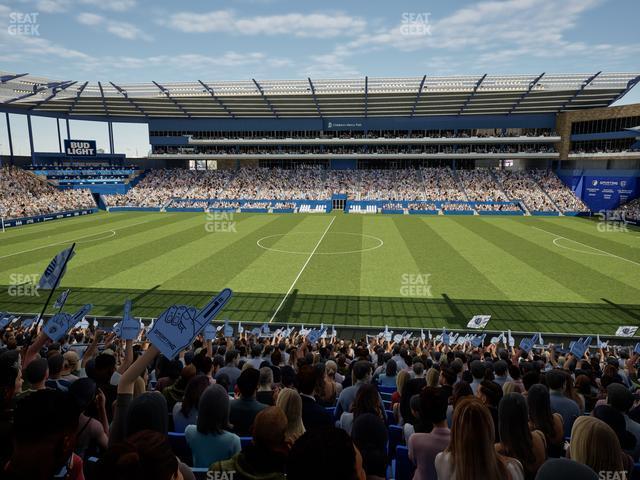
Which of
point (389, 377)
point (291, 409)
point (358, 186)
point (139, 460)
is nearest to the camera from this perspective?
point (139, 460)

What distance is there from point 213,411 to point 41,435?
1814 mm

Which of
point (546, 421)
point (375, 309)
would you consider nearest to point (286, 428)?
point (546, 421)

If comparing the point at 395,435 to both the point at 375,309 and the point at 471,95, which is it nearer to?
the point at 375,309

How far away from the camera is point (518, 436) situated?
377cm

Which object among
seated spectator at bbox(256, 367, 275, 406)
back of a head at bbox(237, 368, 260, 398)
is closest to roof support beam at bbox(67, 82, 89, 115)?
seated spectator at bbox(256, 367, 275, 406)

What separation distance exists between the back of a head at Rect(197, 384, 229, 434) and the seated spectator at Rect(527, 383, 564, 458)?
3.36 m

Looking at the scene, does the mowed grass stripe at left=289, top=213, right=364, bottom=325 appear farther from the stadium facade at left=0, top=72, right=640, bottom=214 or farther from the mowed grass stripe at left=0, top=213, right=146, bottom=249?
the stadium facade at left=0, top=72, right=640, bottom=214


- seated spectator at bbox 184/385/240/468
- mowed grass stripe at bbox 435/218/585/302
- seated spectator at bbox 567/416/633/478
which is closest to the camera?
seated spectator at bbox 567/416/633/478

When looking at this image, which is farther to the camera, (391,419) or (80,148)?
(80,148)

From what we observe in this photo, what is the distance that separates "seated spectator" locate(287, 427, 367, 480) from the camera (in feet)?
7.02

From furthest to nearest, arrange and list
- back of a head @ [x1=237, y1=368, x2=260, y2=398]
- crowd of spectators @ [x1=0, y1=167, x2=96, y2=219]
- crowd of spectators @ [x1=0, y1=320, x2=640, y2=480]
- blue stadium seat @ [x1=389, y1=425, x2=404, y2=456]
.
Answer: crowd of spectators @ [x1=0, y1=167, x2=96, y2=219]
blue stadium seat @ [x1=389, y1=425, x2=404, y2=456]
back of a head @ [x1=237, y1=368, x2=260, y2=398]
crowd of spectators @ [x1=0, y1=320, x2=640, y2=480]

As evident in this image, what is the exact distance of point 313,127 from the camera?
235 ft

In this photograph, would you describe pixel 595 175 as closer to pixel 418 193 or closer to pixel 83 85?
pixel 418 193

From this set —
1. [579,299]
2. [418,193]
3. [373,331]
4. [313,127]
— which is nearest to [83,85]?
[313,127]
